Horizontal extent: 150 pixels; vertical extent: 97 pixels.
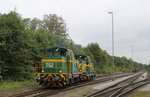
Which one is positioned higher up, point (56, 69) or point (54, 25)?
point (54, 25)

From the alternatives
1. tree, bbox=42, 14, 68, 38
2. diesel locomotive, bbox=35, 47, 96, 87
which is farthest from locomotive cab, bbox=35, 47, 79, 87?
tree, bbox=42, 14, 68, 38

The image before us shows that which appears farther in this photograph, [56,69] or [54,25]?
[54,25]

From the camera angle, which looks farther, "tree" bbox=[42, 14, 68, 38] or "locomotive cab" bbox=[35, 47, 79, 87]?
"tree" bbox=[42, 14, 68, 38]

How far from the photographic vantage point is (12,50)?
47.2ft

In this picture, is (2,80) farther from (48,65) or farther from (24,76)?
(48,65)

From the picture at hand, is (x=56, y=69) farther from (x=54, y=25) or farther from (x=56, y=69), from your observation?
(x=54, y=25)

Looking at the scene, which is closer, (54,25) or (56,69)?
(56,69)

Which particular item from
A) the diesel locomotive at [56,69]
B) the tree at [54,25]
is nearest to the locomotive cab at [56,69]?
the diesel locomotive at [56,69]

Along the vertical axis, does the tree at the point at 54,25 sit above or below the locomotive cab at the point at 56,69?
above

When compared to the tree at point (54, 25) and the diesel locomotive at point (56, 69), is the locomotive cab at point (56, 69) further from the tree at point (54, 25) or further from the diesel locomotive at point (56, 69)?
the tree at point (54, 25)

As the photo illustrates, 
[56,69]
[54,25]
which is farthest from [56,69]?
[54,25]

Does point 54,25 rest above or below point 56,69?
above

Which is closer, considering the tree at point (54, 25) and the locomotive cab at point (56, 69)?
the locomotive cab at point (56, 69)

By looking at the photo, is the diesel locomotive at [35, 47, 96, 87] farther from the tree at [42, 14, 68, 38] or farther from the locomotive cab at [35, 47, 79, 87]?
the tree at [42, 14, 68, 38]
